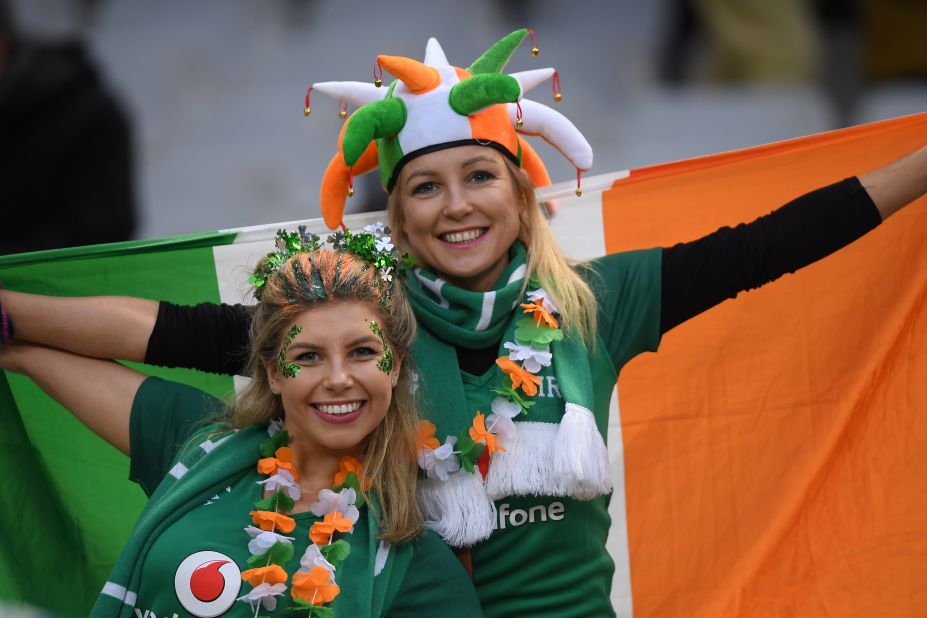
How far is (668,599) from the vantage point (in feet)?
12.8

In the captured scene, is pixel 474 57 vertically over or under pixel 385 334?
over

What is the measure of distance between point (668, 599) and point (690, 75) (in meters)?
3.23

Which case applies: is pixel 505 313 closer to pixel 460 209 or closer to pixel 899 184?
pixel 460 209

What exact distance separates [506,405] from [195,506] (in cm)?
75

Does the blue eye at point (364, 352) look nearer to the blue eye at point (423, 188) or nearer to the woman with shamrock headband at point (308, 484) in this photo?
the woman with shamrock headband at point (308, 484)

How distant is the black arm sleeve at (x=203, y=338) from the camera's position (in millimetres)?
3502

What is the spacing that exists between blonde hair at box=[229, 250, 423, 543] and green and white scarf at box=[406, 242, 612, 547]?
0.11 m

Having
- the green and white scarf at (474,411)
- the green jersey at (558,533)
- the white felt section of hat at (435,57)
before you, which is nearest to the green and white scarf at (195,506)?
the green and white scarf at (474,411)

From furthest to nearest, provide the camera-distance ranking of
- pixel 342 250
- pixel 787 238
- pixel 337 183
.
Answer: pixel 337 183 → pixel 787 238 → pixel 342 250

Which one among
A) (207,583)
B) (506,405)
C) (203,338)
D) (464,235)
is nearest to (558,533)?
(506,405)

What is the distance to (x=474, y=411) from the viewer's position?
340 centimetres

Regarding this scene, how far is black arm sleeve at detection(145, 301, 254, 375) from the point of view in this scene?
3502 millimetres

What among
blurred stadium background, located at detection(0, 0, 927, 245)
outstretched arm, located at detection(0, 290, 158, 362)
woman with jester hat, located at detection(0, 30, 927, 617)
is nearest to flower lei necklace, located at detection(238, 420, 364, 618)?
woman with jester hat, located at detection(0, 30, 927, 617)

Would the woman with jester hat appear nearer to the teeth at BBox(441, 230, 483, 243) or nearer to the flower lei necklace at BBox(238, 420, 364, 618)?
the teeth at BBox(441, 230, 483, 243)
